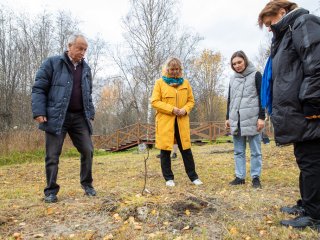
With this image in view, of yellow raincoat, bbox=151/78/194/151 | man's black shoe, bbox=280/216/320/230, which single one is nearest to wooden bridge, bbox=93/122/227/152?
yellow raincoat, bbox=151/78/194/151

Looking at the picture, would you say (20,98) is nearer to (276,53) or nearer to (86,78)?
(86,78)

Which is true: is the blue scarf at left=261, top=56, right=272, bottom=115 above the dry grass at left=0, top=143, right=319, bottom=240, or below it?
above

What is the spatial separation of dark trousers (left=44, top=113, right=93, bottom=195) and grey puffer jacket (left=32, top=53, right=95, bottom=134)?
0.16 m

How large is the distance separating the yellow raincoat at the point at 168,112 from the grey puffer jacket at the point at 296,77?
6.54ft

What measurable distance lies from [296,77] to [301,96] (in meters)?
0.19

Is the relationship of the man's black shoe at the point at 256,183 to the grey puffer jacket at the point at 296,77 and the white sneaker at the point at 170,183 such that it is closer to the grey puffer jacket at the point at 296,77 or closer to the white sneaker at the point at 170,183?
the white sneaker at the point at 170,183

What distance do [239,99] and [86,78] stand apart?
2.12m

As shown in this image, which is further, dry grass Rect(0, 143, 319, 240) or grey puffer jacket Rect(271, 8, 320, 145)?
dry grass Rect(0, 143, 319, 240)

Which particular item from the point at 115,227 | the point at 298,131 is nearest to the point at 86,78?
the point at 115,227

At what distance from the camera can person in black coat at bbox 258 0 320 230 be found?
7.59 ft

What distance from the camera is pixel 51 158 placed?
3.73m

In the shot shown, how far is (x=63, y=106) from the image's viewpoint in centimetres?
371

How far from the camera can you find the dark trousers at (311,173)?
2424 mm

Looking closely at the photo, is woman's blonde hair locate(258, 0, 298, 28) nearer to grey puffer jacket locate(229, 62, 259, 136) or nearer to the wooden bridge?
grey puffer jacket locate(229, 62, 259, 136)
